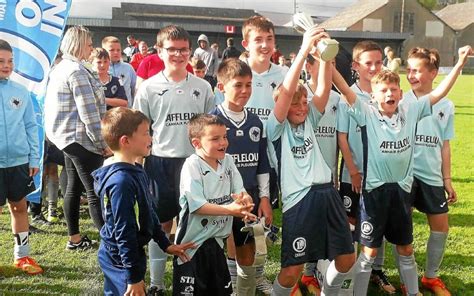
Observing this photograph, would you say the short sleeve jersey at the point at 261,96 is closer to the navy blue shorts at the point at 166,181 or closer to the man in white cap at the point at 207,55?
the navy blue shorts at the point at 166,181

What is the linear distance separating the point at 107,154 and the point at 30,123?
0.72 metres

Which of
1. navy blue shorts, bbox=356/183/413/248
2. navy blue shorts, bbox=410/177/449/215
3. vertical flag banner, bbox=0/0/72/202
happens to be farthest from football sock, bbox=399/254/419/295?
vertical flag banner, bbox=0/0/72/202

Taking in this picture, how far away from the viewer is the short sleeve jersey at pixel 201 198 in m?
2.96

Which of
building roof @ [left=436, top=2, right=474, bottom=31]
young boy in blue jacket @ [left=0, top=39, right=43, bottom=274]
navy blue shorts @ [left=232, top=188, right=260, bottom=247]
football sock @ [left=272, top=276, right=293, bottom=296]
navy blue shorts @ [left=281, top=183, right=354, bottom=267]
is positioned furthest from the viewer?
building roof @ [left=436, top=2, right=474, bottom=31]

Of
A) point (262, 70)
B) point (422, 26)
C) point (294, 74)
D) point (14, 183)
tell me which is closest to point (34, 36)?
point (14, 183)

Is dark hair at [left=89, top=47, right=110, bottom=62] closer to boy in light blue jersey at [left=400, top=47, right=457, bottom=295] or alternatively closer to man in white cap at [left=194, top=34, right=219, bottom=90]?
boy in light blue jersey at [left=400, top=47, right=457, bottom=295]

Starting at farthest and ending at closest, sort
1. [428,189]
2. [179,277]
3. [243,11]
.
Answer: [243,11], [428,189], [179,277]

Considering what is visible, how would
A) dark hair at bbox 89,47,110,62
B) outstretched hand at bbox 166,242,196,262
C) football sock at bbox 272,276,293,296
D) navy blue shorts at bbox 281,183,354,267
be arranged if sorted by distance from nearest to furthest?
outstretched hand at bbox 166,242,196,262
navy blue shorts at bbox 281,183,354,267
football sock at bbox 272,276,293,296
dark hair at bbox 89,47,110,62

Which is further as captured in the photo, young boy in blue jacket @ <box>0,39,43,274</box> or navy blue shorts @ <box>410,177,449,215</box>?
young boy in blue jacket @ <box>0,39,43,274</box>

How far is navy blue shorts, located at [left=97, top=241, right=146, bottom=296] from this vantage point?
8.66ft

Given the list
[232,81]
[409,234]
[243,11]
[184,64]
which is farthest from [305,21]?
[243,11]

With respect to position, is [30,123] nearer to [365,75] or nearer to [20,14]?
[20,14]

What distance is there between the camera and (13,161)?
4.22m

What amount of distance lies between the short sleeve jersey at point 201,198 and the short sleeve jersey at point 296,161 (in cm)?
39
